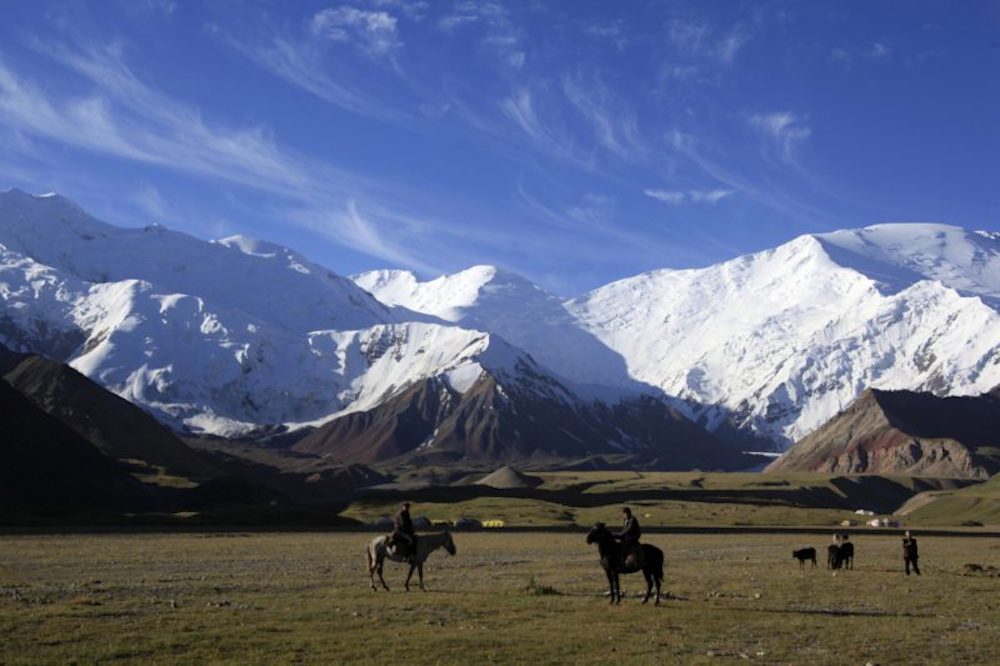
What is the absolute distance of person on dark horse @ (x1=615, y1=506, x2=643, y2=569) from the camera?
34.0 meters

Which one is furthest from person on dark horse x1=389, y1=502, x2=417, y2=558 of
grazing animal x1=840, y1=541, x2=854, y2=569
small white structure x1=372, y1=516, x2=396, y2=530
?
small white structure x1=372, y1=516, x2=396, y2=530

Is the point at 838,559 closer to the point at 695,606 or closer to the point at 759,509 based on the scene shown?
the point at 695,606

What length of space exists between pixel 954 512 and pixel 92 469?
4632 inches

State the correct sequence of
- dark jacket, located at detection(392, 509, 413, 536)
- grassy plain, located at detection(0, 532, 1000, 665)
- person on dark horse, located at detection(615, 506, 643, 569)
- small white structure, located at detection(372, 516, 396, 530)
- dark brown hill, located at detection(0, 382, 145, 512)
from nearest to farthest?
grassy plain, located at detection(0, 532, 1000, 665)
person on dark horse, located at detection(615, 506, 643, 569)
dark jacket, located at detection(392, 509, 413, 536)
small white structure, located at detection(372, 516, 396, 530)
dark brown hill, located at detection(0, 382, 145, 512)

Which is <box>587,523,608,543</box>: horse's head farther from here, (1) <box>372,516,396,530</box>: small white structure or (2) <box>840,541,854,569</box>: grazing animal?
(1) <box>372,516,396,530</box>: small white structure

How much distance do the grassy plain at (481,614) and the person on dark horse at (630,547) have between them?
129 centimetres

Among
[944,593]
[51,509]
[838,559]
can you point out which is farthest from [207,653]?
[51,509]

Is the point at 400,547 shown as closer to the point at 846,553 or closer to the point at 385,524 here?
the point at 846,553

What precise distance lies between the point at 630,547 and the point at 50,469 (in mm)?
126976

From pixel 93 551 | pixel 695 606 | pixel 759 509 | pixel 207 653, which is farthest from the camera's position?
pixel 759 509

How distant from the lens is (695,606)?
34.2 m

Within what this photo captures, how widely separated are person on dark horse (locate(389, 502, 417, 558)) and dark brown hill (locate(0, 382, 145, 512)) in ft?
327

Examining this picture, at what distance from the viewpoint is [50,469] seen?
146 m

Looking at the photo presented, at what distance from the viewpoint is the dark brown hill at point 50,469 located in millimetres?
137000
